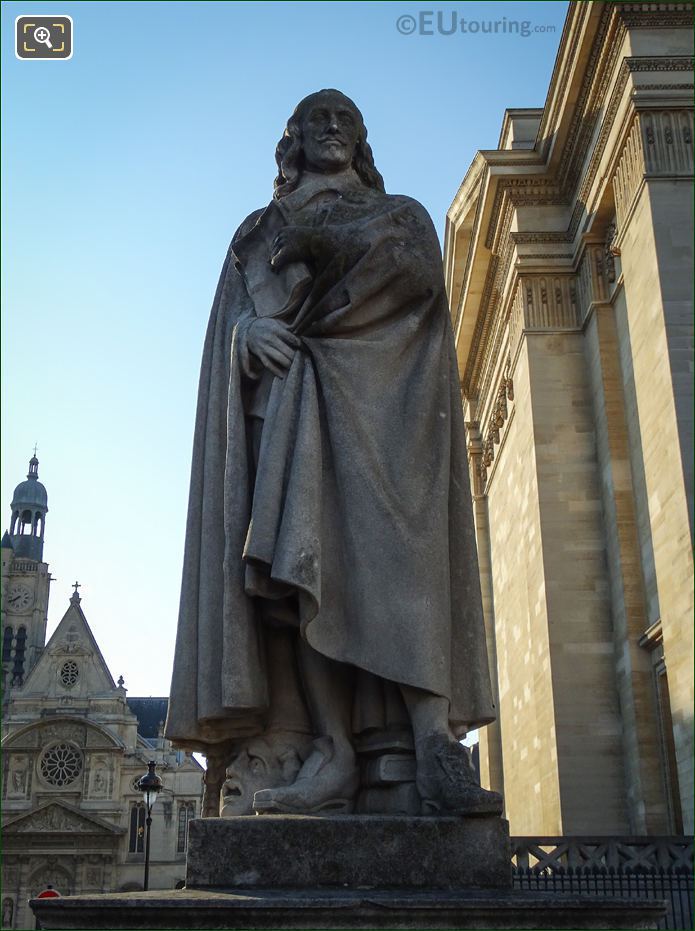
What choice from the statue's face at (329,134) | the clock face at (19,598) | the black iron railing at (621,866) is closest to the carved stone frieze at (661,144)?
the black iron railing at (621,866)

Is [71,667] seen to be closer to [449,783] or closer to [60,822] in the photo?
[60,822]

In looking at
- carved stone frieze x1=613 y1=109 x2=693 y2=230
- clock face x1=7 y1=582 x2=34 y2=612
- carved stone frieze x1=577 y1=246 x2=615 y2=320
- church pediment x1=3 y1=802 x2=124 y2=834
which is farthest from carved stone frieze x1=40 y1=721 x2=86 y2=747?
carved stone frieze x1=613 y1=109 x2=693 y2=230

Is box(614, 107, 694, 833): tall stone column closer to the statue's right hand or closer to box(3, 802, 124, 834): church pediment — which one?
the statue's right hand

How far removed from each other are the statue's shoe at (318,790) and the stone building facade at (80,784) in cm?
6785

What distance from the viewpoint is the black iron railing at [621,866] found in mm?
14836

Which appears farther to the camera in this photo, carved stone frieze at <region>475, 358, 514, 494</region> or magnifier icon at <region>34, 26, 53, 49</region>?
carved stone frieze at <region>475, 358, 514, 494</region>

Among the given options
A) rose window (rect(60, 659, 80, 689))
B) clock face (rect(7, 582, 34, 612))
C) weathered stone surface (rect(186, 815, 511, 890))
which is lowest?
weathered stone surface (rect(186, 815, 511, 890))

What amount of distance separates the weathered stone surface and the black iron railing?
37.0ft

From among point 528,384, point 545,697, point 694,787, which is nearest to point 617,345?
point 528,384

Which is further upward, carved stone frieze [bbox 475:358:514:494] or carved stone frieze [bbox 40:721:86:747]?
carved stone frieze [bbox 40:721:86:747]

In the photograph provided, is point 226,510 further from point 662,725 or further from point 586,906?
point 662,725

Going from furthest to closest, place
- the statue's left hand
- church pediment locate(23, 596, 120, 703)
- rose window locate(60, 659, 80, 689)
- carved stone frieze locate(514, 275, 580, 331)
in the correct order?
rose window locate(60, 659, 80, 689), church pediment locate(23, 596, 120, 703), carved stone frieze locate(514, 275, 580, 331), the statue's left hand

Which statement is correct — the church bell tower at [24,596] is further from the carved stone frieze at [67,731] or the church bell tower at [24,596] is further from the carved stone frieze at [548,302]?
the carved stone frieze at [548,302]

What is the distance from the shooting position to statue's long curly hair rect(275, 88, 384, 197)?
5.61 metres
